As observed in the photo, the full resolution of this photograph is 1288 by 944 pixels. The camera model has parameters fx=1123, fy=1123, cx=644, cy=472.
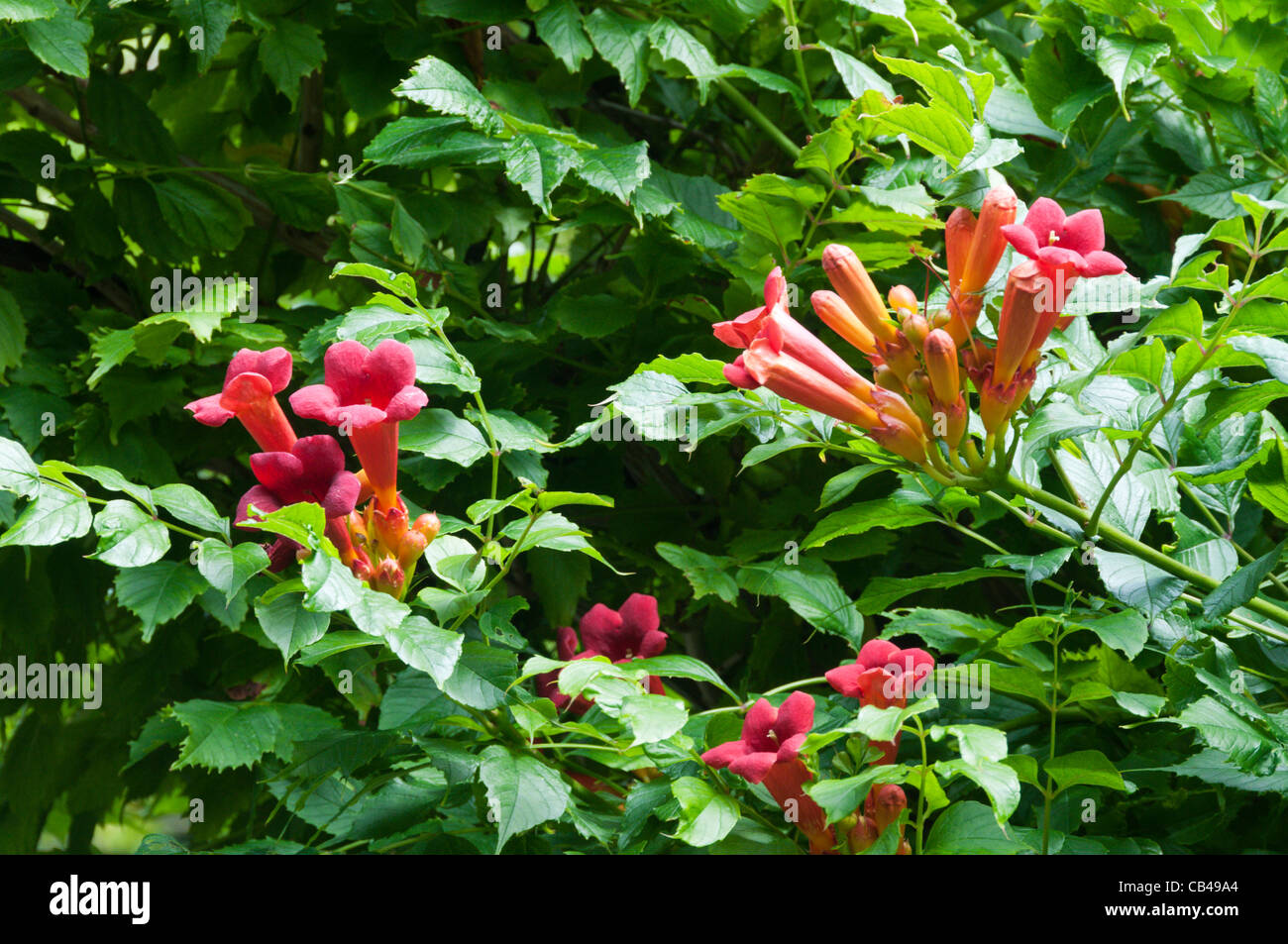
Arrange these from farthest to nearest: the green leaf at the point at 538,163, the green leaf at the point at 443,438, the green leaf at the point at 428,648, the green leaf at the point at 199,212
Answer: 1. the green leaf at the point at 199,212
2. the green leaf at the point at 538,163
3. the green leaf at the point at 443,438
4. the green leaf at the point at 428,648

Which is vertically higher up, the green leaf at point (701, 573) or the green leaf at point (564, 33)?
the green leaf at point (564, 33)

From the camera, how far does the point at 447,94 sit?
1675 millimetres

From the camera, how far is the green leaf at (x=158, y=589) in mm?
1529

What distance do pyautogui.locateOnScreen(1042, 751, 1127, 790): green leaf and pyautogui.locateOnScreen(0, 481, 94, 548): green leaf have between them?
1.08 metres

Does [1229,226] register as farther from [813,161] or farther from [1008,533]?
[1008,533]

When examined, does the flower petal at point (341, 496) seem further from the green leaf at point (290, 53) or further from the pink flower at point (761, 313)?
the green leaf at point (290, 53)

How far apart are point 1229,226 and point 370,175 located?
5.05 ft

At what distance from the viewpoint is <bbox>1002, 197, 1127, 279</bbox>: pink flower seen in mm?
1194

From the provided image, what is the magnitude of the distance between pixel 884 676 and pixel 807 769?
0.14 m

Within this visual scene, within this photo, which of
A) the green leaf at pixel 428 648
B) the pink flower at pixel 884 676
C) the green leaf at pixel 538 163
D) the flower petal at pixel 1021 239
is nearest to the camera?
the green leaf at pixel 428 648

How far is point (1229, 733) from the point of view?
1201mm

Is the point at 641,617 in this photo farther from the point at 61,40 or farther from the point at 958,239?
the point at 61,40

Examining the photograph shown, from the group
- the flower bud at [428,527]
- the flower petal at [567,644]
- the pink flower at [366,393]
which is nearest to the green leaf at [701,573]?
the flower petal at [567,644]

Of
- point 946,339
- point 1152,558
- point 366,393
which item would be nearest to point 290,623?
point 366,393
